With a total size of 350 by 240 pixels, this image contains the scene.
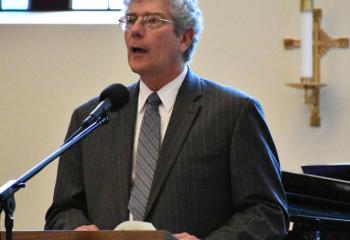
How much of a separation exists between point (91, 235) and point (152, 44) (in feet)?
3.06

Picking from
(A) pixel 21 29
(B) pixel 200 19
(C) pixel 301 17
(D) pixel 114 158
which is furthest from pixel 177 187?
(A) pixel 21 29

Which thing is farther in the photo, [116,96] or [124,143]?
[124,143]

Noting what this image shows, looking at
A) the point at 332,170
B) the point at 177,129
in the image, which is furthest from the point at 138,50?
the point at 332,170

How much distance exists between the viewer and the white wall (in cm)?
590

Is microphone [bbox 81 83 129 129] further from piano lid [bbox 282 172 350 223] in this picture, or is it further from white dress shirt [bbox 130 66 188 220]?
piano lid [bbox 282 172 350 223]

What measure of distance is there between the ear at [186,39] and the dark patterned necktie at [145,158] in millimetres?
215

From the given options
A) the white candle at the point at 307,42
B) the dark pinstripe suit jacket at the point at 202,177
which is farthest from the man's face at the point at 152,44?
the white candle at the point at 307,42

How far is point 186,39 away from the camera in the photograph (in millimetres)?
3533

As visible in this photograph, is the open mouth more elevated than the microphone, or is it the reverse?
the open mouth

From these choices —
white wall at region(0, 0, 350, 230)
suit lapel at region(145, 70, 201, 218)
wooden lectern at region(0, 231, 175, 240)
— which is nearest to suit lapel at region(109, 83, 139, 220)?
suit lapel at region(145, 70, 201, 218)

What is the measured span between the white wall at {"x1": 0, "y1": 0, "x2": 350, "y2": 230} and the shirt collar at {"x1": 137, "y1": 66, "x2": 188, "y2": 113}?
257cm

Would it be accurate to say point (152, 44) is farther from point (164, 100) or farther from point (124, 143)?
point (124, 143)

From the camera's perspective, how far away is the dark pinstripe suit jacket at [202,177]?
323 centimetres

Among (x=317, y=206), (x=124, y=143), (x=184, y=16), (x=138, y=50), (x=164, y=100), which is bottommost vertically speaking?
(x=317, y=206)
